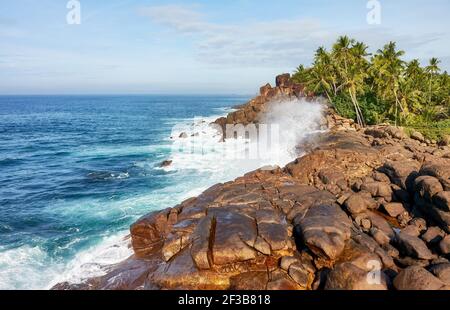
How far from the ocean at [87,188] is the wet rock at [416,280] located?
50.2 ft

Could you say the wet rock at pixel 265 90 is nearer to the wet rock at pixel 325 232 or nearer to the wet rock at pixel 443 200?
the wet rock at pixel 443 200

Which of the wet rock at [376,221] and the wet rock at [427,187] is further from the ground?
the wet rock at [427,187]

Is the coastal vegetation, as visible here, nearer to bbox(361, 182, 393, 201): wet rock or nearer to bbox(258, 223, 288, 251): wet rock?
bbox(361, 182, 393, 201): wet rock

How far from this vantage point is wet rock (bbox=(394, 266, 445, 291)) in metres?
13.0

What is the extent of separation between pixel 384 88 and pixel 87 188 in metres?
41.4

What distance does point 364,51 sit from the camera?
56688 mm

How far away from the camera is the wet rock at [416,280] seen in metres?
13.0

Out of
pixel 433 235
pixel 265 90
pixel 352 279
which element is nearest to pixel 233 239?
pixel 352 279

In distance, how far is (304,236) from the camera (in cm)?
1616

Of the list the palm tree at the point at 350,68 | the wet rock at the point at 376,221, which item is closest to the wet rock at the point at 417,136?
the palm tree at the point at 350,68

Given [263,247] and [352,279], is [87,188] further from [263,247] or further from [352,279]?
[352,279]

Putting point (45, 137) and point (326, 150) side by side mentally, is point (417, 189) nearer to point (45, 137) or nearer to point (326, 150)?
Result: point (326, 150)

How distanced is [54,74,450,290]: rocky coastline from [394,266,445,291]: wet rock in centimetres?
4
